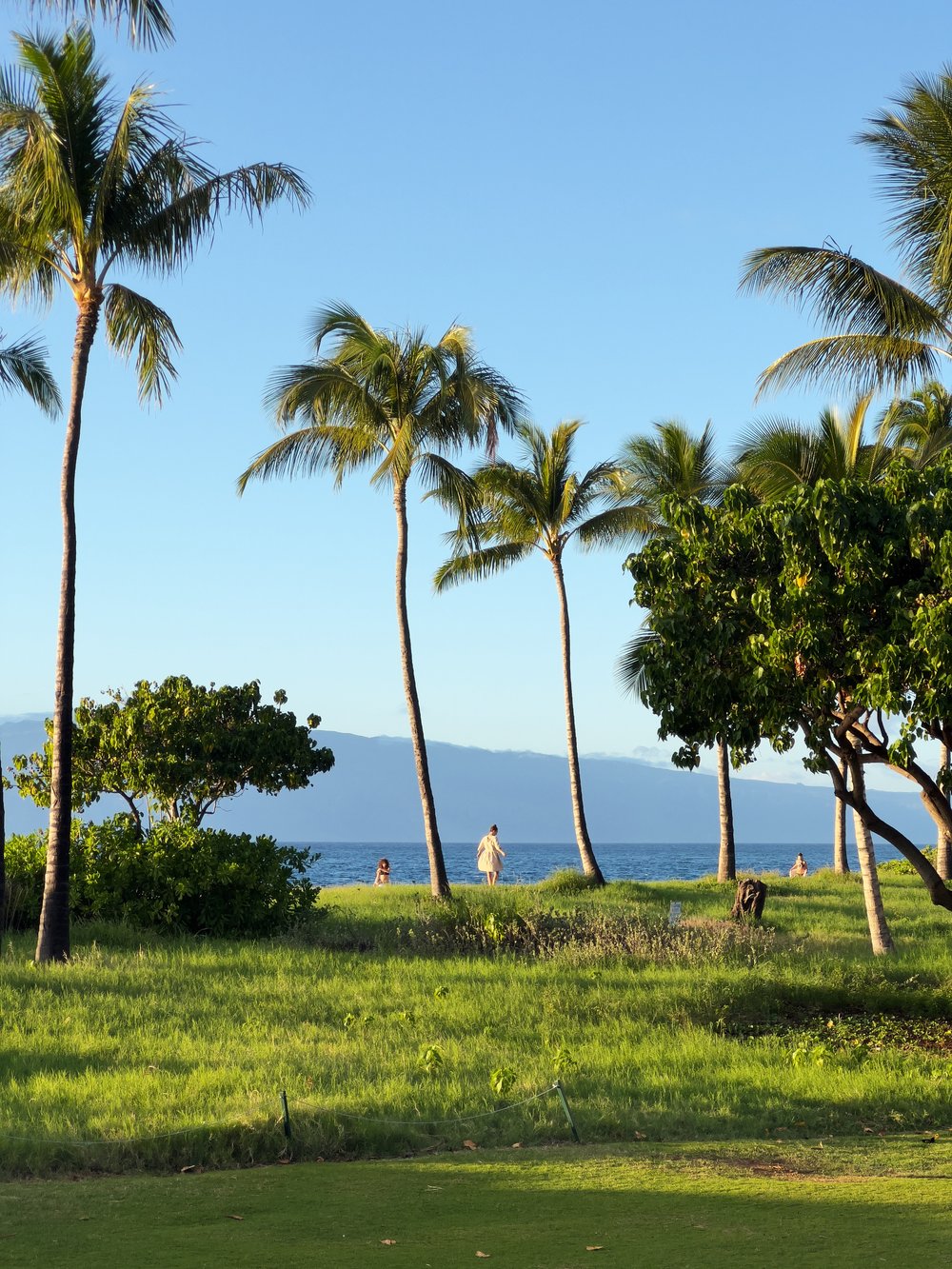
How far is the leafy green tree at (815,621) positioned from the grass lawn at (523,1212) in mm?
4550

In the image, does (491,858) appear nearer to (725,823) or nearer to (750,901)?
(725,823)

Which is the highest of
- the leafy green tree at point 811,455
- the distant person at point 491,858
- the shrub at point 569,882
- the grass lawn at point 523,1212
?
the leafy green tree at point 811,455

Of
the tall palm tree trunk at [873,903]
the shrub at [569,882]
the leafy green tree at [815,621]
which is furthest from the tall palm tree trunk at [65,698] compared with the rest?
the shrub at [569,882]

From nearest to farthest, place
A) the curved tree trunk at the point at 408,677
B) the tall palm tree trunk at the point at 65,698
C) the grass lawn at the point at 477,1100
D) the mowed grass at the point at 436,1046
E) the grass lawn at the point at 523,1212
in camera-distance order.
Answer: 1. the grass lawn at the point at 523,1212
2. the grass lawn at the point at 477,1100
3. the mowed grass at the point at 436,1046
4. the tall palm tree trunk at the point at 65,698
5. the curved tree trunk at the point at 408,677

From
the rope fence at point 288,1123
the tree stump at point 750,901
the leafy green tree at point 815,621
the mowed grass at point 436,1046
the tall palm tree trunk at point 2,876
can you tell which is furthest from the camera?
the tree stump at point 750,901

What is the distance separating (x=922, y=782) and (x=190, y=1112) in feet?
28.6

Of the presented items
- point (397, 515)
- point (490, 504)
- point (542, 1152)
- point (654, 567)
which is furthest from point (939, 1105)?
point (490, 504)

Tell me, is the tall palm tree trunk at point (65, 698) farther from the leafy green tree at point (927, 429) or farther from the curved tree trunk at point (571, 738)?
the curved tree trunk at point (571, 738)

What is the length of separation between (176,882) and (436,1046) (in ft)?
31.2

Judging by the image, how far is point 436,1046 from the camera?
1195 centimetres

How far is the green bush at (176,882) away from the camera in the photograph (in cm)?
2044

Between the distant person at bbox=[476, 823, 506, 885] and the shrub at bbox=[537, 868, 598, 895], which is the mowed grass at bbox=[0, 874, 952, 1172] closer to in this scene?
the shrub at bbox=[537, 868, 598, 895]

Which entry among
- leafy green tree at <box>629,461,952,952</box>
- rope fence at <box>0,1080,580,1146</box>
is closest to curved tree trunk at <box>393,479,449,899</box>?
leafy green tree at <box>629,461,952,952</box>

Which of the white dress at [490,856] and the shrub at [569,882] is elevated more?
the white dress at [490,856]
